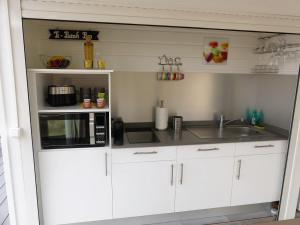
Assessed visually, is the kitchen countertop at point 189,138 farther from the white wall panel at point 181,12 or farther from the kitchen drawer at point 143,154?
the white wall panel at point 181,12

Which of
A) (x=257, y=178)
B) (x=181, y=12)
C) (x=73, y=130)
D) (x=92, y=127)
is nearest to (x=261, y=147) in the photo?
(x=257, y=178)

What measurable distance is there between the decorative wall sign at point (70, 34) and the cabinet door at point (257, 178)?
1981 mm

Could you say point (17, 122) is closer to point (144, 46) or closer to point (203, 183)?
point (144, 46)

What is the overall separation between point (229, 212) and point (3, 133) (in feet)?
7.81

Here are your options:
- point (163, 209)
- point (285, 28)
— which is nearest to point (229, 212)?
point (163, 209)

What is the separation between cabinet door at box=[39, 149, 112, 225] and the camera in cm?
198

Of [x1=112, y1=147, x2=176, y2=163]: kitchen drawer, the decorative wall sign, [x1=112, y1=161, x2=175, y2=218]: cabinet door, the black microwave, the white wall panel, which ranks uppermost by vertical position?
the white wall panel

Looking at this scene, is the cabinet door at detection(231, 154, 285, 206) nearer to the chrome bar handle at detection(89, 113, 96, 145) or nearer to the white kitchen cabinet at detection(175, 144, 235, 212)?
the white kitchen cabinet at detection(175, 144, 235, 212)

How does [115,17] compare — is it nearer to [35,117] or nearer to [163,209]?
[35,117]

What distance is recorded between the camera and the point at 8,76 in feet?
5.56

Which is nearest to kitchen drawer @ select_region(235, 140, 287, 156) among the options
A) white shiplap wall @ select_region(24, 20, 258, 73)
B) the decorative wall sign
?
white shiplap wall @ select_region(24, 20, 258, 73)

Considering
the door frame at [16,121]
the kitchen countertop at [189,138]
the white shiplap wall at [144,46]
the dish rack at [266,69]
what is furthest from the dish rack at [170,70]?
the door frame at [16,121]

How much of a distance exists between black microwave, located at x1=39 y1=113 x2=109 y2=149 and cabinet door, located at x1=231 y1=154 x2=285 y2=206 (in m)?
1.40

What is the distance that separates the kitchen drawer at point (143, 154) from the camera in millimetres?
2045
